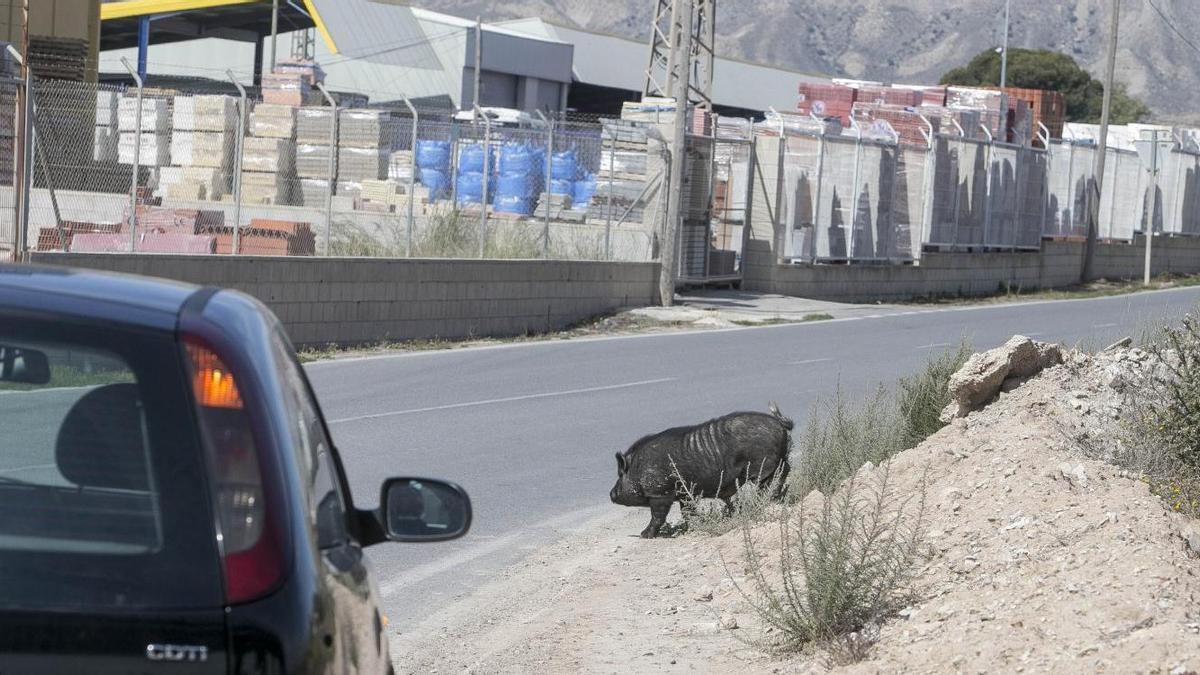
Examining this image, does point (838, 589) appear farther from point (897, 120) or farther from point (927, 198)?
point (897, 120)

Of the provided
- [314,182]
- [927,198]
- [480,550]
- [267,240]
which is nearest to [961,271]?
[927,198]

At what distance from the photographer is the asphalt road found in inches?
377

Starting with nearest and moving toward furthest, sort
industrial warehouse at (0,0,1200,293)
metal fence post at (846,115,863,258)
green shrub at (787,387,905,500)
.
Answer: green shrub at (787,387,905,500)
industrial warehouse at (0,0,1200,293)
metal fence post at (846,115,863,258)

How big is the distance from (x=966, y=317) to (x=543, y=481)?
56.5ft

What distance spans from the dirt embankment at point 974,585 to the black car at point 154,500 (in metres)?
3.21

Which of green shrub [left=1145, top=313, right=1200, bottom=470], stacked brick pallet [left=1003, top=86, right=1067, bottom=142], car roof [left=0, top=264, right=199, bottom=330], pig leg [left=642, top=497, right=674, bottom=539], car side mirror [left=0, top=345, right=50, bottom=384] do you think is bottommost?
pig leg [left=642, top=497, right=674, bottom=539]

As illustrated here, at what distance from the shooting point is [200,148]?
24.0m

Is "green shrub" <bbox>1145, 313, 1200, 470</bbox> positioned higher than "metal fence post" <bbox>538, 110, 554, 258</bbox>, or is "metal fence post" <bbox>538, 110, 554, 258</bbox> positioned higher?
"metal fence post" <bbox>538, 110, 554, 258</bbox>

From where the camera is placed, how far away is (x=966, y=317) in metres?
27.3

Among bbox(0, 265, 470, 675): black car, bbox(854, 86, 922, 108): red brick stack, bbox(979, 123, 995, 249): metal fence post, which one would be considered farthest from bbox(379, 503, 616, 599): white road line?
bbox(854, 86, 922, 108): red brick stack

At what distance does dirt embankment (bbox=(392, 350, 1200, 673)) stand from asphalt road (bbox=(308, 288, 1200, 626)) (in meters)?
0.57

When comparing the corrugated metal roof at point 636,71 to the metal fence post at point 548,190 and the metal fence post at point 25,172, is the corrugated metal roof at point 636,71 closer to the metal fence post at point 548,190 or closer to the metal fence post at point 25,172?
the metal fence post at point 548,190

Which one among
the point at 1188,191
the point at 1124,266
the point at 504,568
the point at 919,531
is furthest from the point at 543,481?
the point at 1188,191

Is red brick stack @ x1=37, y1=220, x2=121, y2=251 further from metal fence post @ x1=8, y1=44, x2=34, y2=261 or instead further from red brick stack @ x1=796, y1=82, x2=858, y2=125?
red brick stack @ x1=796, y1=82, x2=858, y2=125
